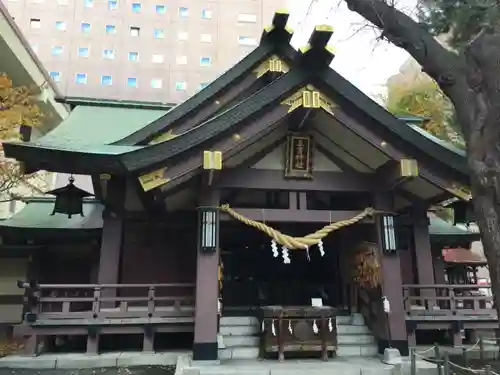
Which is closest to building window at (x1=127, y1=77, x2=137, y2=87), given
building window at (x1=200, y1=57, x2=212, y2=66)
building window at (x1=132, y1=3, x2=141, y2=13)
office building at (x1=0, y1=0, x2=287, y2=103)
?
office building at (x1=0, y1=0, x2=287, y2=103)

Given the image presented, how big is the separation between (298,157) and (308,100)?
1.35 meters

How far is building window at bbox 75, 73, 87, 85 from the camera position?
42781 mm

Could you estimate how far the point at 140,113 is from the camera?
49.1ft

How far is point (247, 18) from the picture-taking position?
48344mm

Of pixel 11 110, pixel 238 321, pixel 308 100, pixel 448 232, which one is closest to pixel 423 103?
pixel 448 232

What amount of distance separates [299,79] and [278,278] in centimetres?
618

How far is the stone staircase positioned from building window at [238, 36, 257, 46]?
137 feet

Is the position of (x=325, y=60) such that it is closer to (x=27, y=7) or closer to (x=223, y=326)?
(x=223, y=326)

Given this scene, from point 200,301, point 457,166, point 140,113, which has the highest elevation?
point 140,113

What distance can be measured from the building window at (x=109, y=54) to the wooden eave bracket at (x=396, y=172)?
135 ft

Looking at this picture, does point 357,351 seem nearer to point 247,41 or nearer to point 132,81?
point 132,81

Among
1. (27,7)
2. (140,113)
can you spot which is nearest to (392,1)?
(140,113)

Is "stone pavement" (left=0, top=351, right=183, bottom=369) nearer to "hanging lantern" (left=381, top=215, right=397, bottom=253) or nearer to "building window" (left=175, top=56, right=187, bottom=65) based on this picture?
"hanging lantern" (left=381, top=215, right=397, bottom=253)

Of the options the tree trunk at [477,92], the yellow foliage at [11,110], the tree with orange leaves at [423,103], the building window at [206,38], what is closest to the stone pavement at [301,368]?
the tree trunk at [477,92]
